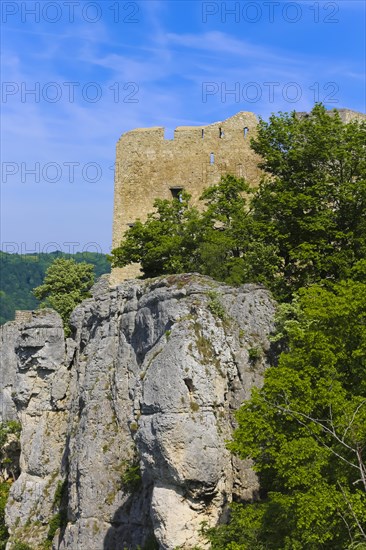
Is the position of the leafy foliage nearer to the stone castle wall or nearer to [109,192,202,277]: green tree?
[109,192,202,277]: green tree

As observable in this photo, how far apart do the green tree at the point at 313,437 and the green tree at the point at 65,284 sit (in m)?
21.4

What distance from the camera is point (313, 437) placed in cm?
2389

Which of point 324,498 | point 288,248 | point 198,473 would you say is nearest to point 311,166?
point 288,248

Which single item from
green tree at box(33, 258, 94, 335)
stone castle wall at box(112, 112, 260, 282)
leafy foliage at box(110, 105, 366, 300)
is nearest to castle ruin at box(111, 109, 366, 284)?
stone castle wall at box(112, 112, 260, 282)

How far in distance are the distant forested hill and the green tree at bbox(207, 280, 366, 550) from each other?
10501cm

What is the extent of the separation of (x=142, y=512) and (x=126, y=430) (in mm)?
3017

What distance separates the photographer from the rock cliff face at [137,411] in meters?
26.8

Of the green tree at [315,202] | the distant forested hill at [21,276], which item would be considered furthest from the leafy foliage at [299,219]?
the distant forested hill at [21,276]

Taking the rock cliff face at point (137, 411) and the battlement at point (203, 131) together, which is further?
the battlement at point (203, 131)

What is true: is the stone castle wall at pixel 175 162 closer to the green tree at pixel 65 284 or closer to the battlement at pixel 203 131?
the battlement at pixel 203 131

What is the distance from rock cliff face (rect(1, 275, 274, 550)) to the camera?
2683 centimetres

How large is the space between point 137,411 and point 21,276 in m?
123

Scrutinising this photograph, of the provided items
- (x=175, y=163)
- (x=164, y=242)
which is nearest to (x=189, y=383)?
(x=164, y=242)

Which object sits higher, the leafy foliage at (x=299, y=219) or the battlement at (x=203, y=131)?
the battlement at (x=203, y=131)
